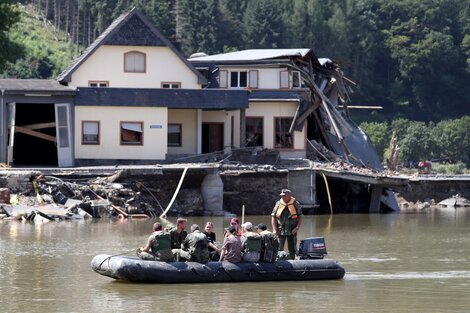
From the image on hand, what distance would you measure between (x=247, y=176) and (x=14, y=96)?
33.5 feet

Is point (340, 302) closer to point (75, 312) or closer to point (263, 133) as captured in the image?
point (75, 312)

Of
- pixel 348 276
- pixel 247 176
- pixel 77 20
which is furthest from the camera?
pixel 77 20

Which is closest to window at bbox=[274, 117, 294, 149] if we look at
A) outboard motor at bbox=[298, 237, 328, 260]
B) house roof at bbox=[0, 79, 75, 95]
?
house roof at bbox=[0, 79, 75, 95]

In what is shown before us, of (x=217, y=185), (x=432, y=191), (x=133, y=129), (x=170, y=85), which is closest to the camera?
(x=217, y=185)

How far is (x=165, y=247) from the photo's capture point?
100 feet

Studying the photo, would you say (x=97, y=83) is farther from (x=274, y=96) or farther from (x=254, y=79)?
(x=274, y=96)

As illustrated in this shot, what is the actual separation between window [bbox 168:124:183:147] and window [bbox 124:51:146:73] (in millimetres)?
2956

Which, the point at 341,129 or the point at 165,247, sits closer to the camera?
the point at 165,247

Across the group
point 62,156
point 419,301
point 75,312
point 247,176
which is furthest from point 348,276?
point 62,156

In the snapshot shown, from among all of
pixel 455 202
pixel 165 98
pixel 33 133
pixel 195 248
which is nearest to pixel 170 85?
pixel 165 98

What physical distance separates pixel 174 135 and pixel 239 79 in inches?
186

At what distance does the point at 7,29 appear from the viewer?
204 ft

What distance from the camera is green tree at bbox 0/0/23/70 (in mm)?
61531

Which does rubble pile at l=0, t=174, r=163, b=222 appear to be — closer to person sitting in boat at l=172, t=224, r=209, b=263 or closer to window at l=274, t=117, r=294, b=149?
window at l=274, t=117, r=294, b=149
